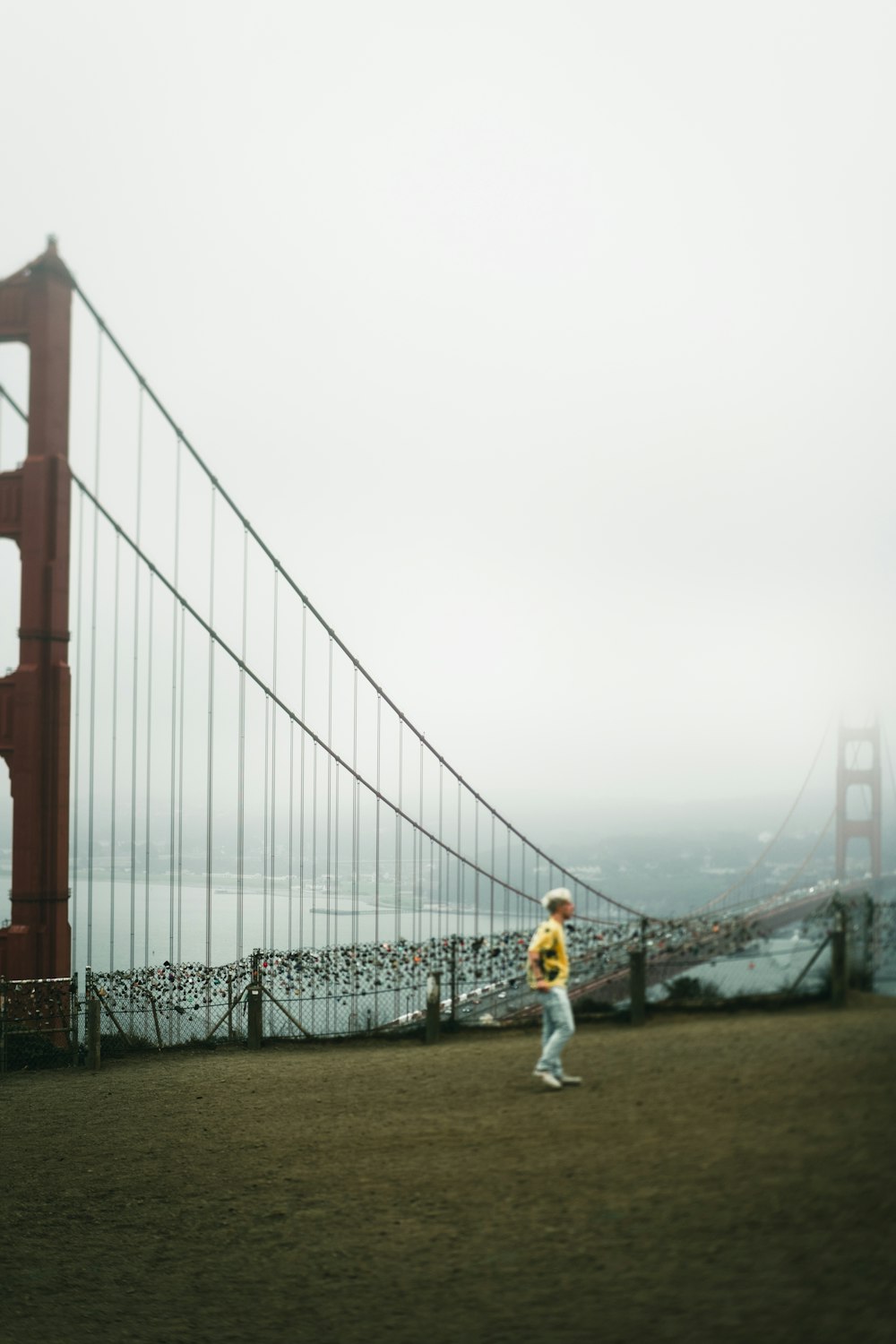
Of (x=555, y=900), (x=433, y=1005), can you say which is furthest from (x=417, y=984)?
(x=555, y=900)

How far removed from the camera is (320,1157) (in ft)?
19.9

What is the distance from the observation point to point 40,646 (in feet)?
47.5

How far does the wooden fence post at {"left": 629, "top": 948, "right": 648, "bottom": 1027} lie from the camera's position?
3.91 meters

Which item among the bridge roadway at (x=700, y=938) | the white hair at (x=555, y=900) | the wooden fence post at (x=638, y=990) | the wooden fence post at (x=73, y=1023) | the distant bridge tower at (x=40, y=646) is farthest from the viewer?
the distant bridge tower at (x=40, y=646)

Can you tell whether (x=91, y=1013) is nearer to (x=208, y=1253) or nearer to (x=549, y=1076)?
(x=208, y=1253)

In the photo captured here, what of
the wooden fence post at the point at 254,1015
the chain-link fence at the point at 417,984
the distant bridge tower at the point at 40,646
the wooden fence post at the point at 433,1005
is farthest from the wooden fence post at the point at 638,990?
the distant bridge tower at the point at 40,646

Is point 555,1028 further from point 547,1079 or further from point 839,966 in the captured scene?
point 839,966

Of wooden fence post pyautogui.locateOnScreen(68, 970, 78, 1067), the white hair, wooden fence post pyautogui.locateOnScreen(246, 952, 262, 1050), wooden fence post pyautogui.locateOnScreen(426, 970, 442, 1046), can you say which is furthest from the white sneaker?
wooden fence post pyautogui.locateOnScreen(68, 970, 78, 1067)

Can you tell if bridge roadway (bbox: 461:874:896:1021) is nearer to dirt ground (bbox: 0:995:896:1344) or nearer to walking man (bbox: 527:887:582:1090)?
walking man (bbox: 527:887:582:1090)

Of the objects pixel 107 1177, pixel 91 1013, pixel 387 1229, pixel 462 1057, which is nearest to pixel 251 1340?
pixel 387 1229

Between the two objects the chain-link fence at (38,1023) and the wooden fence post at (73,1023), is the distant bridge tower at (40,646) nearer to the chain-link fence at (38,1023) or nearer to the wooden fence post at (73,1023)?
the chain-link fence at (38,1023)

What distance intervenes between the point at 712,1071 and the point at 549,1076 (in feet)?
2.58

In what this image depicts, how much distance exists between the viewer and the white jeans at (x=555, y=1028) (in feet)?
13.4

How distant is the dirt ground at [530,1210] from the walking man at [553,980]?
8cm
